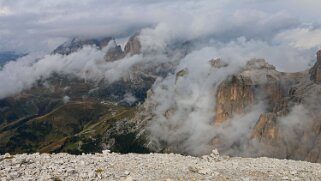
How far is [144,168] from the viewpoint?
40.2m

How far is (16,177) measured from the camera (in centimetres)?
3500

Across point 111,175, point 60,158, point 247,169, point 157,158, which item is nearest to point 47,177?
point 111,175

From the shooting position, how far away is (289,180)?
3797 cm

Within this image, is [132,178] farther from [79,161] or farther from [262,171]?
[262,171]

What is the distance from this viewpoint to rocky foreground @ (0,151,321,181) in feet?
119

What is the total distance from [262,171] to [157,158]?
10.6 metres

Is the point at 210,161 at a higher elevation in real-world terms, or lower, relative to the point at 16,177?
lower

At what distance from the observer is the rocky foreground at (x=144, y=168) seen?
36188mm

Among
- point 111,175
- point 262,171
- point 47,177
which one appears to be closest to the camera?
point 47,177

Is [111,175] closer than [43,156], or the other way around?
[111,175]

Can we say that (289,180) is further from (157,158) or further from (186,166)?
(157,158)

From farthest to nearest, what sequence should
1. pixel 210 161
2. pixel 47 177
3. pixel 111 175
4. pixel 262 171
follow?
1. pixel 210 161
2. pixel 262 171
3. pixel 111 175
4. pixel 47 177

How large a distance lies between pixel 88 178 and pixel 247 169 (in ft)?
49.7

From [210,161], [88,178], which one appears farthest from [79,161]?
[210,161]
